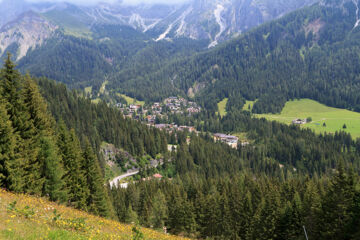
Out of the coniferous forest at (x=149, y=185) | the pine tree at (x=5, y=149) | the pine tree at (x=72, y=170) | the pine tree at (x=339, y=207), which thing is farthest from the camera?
the pine tree at (x=72, y=170)

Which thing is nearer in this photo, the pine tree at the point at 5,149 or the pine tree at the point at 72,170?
the pine tree at the point at 5,149

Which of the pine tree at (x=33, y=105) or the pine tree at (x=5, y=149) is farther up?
the pine tree at (x=33, y=105)

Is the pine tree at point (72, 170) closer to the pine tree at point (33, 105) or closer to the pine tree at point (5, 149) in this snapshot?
the pine tree at point (33, 105)

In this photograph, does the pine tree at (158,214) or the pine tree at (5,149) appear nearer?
the pine tree at (5,149)

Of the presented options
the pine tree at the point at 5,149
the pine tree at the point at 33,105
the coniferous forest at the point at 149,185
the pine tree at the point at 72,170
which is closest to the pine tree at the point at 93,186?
the coniferous forest at the point at 149,185

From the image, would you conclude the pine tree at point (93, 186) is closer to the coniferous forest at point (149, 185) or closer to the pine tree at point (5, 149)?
the coniferous forest at point (149, 185)

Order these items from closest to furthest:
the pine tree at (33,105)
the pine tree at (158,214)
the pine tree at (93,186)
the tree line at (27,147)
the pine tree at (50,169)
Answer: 1. the tree line at (27,147)
2. the pine tree at (50,169)
3. the pine tree at (33,105)
4. the pine tree at (93,186)
5. the pine tree at (158,214)

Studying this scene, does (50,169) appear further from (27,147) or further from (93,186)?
(93,186)

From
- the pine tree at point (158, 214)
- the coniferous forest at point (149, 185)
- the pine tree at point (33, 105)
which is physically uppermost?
the pine tree at point (33, 105)

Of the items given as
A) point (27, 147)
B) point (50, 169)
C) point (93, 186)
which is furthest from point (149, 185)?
point (27, 147)

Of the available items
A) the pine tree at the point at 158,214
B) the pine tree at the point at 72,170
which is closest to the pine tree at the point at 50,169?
the pine tree at the point at 72,170

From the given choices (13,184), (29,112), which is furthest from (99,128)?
(13,184)
